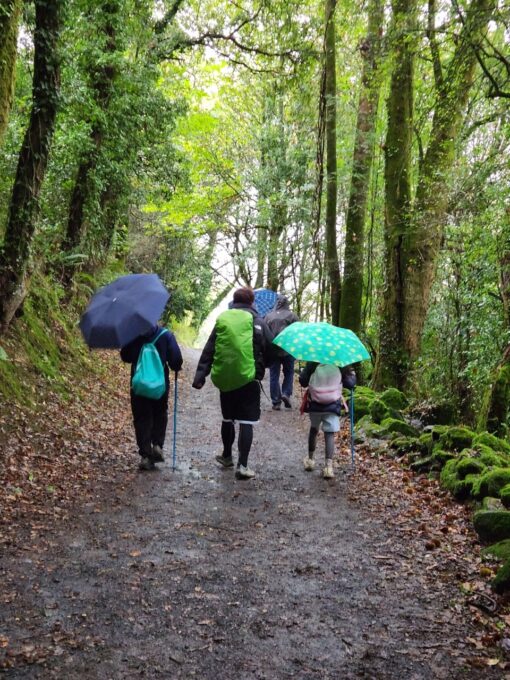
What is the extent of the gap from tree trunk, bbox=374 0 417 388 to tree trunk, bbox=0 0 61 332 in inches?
270

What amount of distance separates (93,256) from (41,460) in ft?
28.3

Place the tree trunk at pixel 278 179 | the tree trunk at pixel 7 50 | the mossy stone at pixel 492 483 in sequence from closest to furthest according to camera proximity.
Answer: the mossy stone at pixel 492 483 → the tree trunk at pixel 7 50 → the tree trunk at pixel 278 179

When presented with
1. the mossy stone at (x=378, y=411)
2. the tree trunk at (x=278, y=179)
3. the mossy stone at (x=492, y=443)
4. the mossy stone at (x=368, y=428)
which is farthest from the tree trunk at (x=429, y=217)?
the tree trunk at (x=278, y=179)

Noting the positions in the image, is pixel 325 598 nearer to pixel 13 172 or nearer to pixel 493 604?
pixel 493 604

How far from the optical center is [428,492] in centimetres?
628

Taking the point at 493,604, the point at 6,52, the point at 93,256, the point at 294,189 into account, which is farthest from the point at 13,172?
the point at 294,189

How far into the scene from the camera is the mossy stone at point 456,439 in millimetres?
7133

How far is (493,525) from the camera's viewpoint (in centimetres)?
469

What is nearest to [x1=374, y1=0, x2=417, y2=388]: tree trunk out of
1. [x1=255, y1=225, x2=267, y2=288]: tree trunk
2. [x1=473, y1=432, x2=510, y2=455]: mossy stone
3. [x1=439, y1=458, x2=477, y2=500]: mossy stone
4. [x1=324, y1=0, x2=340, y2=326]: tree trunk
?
[x1=324, y1=0, x2=340, y2=326]: tree trunk

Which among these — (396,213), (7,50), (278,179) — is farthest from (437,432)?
(278,179)

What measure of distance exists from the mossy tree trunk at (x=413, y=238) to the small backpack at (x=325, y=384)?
15.8 feet

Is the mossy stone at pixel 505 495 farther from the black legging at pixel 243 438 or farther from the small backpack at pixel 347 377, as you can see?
the black legging at pixel 243 438

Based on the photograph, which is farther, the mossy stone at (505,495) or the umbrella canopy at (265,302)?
the umbrella canopy at (265,302)

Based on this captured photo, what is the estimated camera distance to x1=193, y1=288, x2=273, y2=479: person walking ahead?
20.5 ft
